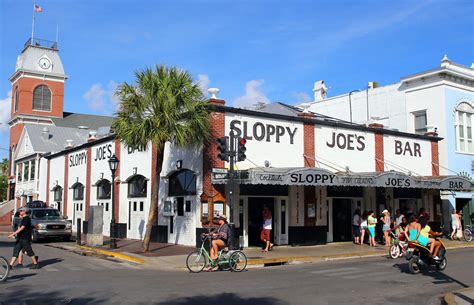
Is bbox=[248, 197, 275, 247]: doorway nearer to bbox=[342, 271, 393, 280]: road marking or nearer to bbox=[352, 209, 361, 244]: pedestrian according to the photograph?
bbox=[352, 209, 361, 244]: pedestrian

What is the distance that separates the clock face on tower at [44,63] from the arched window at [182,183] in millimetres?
50440

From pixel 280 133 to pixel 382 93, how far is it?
15035 millimetres

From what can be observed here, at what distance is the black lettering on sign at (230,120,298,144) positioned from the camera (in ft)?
68.4

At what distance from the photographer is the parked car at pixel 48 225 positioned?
24.0m

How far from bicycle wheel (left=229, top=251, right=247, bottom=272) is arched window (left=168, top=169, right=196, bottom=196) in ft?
21.0

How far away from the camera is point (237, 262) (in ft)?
47.1

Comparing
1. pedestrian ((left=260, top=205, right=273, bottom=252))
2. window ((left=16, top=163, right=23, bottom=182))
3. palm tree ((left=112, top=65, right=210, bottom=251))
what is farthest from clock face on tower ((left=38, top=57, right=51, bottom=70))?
pedestrian ((left=260, top=205, right=273, bottom=252))

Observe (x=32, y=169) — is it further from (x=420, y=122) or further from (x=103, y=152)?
(x=420, y=122)

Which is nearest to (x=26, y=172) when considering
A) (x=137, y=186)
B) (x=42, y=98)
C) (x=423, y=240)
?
(x=42, y=98)

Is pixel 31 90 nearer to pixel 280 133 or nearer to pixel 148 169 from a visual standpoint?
pixel 148 169

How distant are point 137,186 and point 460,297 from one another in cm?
1880

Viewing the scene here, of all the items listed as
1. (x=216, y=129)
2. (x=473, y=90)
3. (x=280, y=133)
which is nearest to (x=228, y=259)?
(x=216, y=129)

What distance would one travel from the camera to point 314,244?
73.9 feet

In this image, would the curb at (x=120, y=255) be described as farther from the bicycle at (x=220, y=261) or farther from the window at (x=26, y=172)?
the window at (x=26, y=172)
